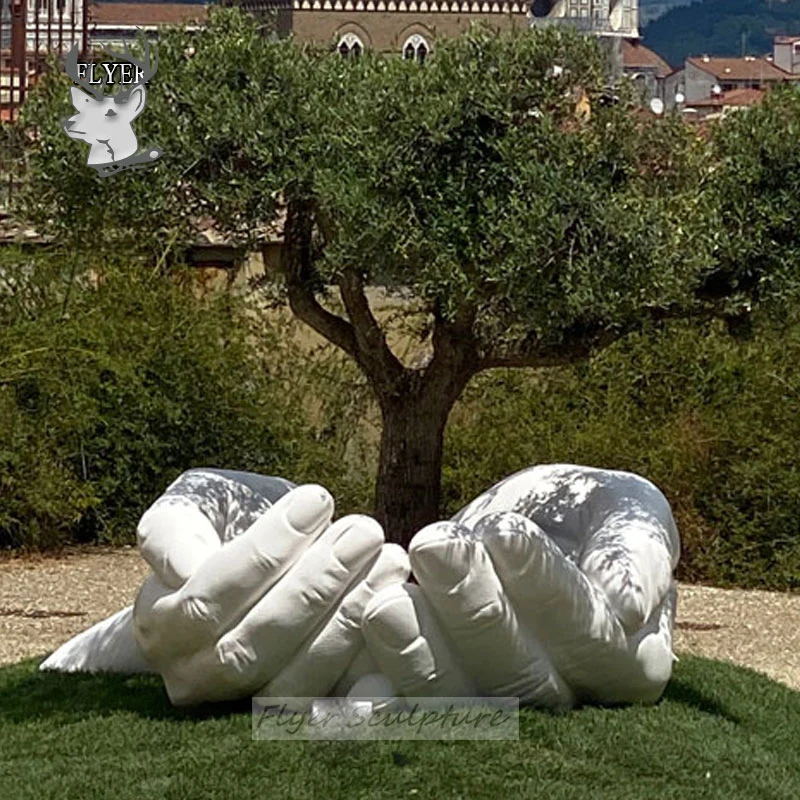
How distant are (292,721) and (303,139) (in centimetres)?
191

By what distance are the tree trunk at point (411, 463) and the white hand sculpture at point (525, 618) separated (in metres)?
0.53

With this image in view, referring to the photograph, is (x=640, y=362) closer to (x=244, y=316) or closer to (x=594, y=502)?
(x=244, y=316)

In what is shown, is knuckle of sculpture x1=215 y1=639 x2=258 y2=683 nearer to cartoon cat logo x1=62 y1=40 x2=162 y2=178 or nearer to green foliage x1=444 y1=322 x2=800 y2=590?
cartoon cat logo x1=62 y1=40 x2=162 y2=178

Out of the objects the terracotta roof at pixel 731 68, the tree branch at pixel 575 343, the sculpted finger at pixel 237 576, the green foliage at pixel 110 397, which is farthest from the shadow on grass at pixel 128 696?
the terracotta roof at pixel 731 68

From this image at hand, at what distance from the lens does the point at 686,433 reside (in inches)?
429

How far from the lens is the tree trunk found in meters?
7.03

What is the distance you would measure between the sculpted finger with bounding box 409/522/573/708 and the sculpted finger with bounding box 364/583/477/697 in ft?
0.16

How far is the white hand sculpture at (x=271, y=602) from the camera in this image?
19.6 ft

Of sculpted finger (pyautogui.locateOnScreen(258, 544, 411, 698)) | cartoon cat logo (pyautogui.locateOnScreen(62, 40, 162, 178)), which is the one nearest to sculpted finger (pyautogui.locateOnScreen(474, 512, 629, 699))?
sculpted finger (pyautogui.locateOnScreen(258, 544, 411, 698))

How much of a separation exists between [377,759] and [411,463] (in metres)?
1.58

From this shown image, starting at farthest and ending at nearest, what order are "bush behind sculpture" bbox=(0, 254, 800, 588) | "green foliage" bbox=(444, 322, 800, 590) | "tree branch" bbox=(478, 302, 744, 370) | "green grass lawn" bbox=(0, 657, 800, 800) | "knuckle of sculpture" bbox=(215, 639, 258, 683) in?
"bush behind sculpture" bbox=(0, 254, 800, 588)
"green foliage" bbox=(444, 322, 800, 590)
"tree branch" bbox=(478, 302, 744, 370)
"knuckle of sculpture" bbox=(215, 639, 258, 683)
"green grass lawn" bbox=(0, 657, 800, 800)

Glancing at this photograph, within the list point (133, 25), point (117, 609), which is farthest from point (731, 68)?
point (117, 609)

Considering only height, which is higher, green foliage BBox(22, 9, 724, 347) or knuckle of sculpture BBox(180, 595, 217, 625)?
green foliage BBox(22, 9, 724, 347)

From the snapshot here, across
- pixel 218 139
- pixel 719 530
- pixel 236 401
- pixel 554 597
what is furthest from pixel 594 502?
pixel 236 401
